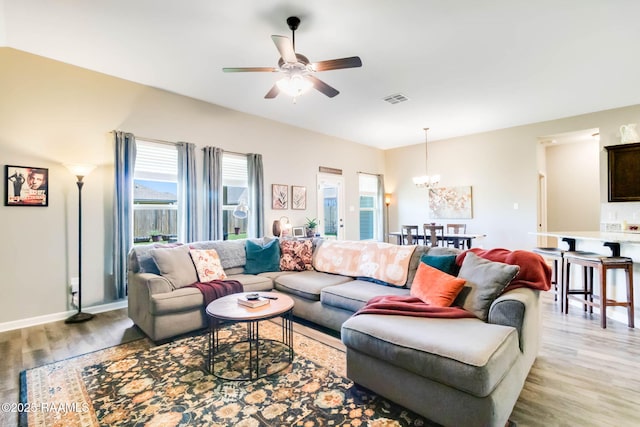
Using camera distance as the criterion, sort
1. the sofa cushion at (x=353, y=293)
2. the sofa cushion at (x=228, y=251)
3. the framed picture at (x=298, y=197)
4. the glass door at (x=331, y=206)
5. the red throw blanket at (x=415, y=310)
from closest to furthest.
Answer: the red throw blanket at (x=415, y=310) < the sofa cushion at (x=353, y=293) < the sofa cushion at (x=228, y=251) < the framed picture at (x=298, y=197) < the glass door at (x=331, y=206)

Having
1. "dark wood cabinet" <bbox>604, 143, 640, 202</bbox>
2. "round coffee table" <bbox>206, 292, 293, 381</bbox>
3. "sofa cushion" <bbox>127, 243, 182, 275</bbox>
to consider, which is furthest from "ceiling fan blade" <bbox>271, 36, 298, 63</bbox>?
"dark wood cabinet" <bbox>604, 143, 640, 202</bbox>

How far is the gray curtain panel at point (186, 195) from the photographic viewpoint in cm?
443

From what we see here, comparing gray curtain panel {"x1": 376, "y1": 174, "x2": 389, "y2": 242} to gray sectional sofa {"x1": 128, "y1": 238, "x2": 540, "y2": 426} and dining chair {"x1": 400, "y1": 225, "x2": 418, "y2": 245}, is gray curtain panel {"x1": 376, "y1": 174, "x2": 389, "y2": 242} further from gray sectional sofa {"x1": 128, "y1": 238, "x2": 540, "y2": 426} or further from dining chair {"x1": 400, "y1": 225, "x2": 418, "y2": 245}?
gray sectional sofa {"x1": 128, "y1": 238, "x2": 540, "y2": 426}

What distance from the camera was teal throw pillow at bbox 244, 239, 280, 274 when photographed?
3895mm

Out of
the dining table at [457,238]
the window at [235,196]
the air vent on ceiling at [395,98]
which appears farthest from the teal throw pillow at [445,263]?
the window at [235,196]

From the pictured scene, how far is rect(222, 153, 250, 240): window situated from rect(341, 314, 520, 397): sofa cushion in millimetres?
3622

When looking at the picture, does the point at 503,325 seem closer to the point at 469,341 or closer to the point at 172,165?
the point at 469,341

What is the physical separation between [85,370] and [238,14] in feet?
10.7

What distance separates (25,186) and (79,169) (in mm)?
602

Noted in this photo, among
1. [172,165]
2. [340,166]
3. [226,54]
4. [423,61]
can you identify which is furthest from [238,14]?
[340,166]

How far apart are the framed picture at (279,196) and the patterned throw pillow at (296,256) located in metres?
1.76

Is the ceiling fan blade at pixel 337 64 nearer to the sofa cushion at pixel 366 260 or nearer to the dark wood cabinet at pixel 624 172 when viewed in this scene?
the sofa cushion at pixel 366 260

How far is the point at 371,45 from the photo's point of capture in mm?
3180

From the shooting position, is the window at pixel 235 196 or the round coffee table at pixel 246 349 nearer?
the round coffee table at pixel 246 349
